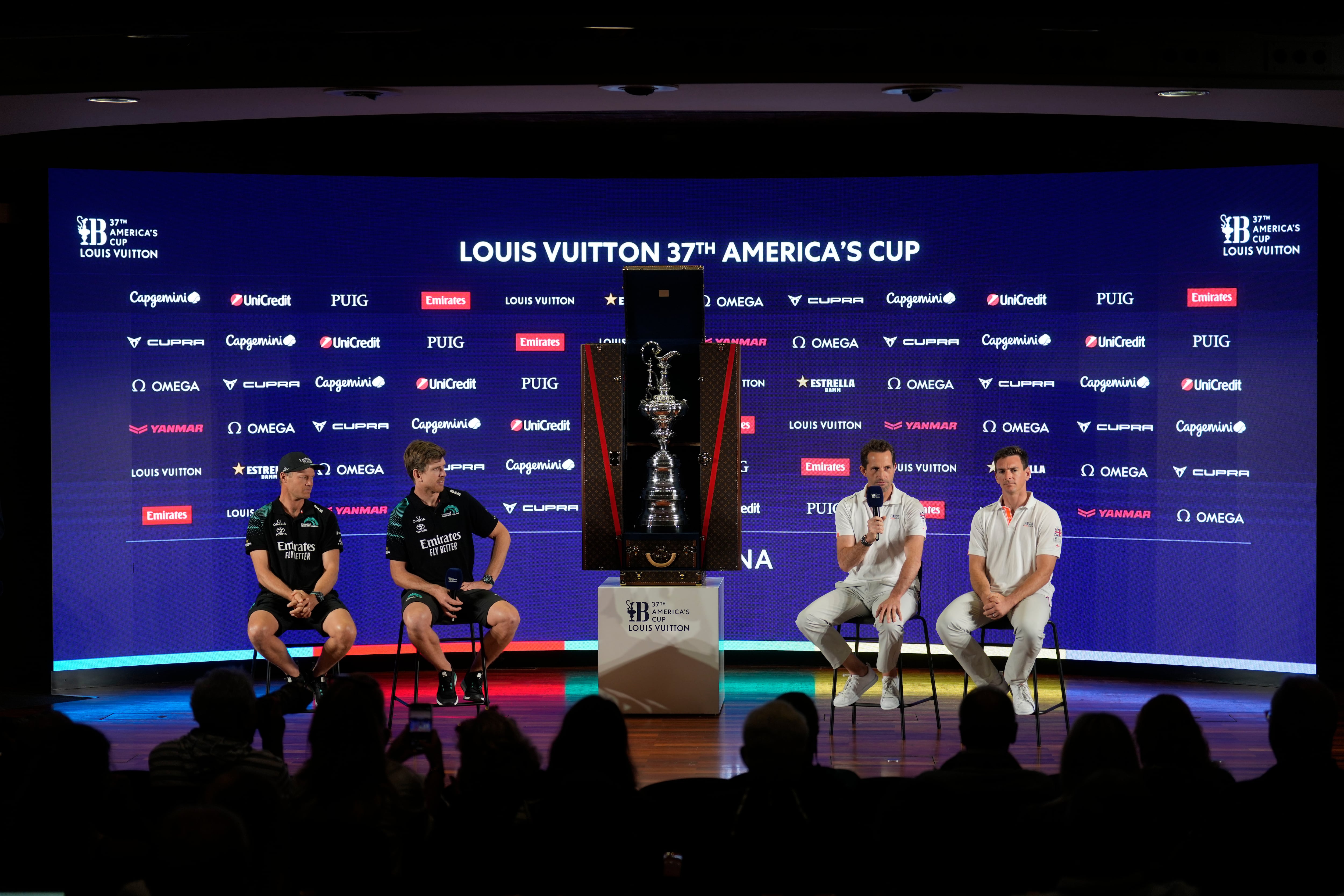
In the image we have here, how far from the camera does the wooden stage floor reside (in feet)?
15.9

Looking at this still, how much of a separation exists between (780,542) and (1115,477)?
1738mm

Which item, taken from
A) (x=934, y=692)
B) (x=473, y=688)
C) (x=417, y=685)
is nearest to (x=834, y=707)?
(x=934, y=692)

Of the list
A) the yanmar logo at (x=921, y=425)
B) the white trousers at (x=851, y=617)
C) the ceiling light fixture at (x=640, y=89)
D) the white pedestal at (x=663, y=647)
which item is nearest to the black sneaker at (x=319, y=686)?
the white pedestal at (x=663, y=647)

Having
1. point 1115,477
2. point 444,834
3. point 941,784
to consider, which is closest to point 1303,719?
point 941,784

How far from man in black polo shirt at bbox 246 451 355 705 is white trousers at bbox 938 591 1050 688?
2660 mm

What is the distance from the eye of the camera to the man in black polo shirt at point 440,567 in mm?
5684

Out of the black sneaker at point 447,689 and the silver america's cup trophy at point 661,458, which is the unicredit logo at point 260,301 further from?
the black sneaker at point 447,689

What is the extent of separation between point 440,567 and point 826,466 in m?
2.08

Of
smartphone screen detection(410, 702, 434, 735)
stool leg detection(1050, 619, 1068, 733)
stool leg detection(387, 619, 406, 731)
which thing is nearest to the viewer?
smartphone screen detection(410, 702, 434, 735)

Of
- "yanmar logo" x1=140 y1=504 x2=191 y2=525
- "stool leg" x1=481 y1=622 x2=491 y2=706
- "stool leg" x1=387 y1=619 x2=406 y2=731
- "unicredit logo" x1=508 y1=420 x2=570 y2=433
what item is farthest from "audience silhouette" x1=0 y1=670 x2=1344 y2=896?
"unicredit logo" x1=508 y1=420 x2=570 y2=433

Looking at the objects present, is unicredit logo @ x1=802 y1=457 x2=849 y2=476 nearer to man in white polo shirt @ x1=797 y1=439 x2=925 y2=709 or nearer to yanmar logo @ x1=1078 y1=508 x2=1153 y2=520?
man in white polo shirt @ x1=797 y1=439 x2=925 y2=709

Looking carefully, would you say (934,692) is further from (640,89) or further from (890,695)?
(640,89)

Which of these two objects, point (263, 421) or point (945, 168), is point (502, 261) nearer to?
point (263, 421)

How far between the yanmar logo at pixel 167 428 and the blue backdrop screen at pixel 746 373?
0.01 m
